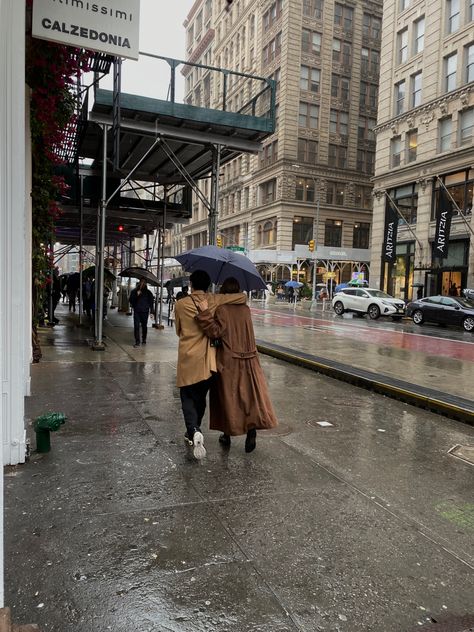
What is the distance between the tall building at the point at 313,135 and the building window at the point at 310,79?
110mm

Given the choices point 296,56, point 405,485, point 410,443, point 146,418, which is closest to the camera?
point 405,485

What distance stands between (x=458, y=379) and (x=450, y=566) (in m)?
7.03

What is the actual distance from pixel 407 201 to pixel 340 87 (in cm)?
2703

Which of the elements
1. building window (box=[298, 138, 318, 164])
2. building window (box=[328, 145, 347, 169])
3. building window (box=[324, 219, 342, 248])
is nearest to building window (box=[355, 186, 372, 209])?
building window (box=[328, 145, 347, 169])

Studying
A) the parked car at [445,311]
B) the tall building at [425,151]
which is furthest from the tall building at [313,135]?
the parked car at [445,311]

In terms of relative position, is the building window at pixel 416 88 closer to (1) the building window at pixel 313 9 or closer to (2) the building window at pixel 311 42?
(2) the building window at pixel 311 42

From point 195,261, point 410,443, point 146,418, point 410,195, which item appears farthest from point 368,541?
point 410,195

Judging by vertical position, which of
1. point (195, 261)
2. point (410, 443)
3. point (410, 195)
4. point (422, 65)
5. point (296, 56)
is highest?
point (296, 56)

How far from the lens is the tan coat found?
15.3 ft

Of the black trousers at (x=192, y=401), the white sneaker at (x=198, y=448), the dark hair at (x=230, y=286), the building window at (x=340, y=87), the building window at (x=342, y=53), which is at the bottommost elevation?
the white sneaker at (x=198, y=448)

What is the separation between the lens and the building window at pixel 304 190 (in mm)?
53219

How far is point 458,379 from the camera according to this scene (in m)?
9.44

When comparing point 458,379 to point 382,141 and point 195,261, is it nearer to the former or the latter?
point 195,261

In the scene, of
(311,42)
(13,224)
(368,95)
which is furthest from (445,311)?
(368,95)
